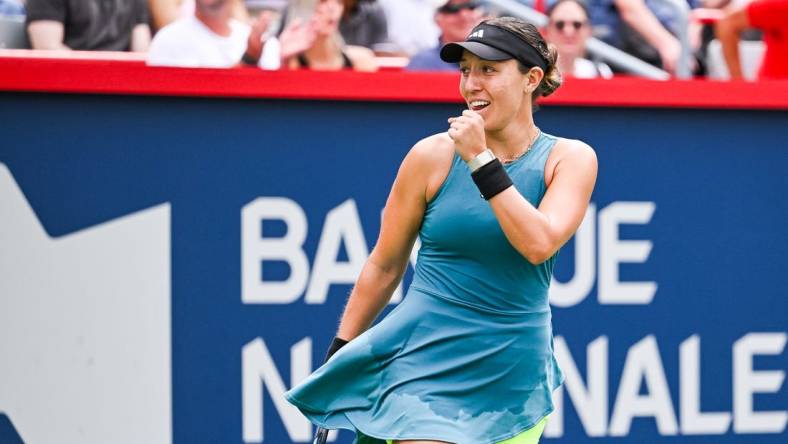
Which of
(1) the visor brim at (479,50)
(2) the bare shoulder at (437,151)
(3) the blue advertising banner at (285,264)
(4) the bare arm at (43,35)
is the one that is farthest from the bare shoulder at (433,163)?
(4) the bare arm at (43,35)

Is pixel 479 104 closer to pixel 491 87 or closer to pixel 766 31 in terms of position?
pixel 491 87

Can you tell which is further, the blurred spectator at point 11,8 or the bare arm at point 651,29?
the bare arm at point 651,29

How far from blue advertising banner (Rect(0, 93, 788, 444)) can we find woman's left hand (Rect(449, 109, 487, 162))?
6.03 ft

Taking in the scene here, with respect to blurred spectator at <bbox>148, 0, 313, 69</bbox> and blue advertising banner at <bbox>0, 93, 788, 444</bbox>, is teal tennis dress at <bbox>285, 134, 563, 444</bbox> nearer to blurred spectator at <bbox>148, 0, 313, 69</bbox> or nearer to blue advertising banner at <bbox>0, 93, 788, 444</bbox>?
blue advertising banner at <bbox>0, 93, 788, 444</bbox>

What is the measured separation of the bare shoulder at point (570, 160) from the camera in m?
3.49

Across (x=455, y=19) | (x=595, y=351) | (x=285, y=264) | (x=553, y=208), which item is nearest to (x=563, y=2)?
(x=455, y=19)

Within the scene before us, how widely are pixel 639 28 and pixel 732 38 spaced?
0.70 metres

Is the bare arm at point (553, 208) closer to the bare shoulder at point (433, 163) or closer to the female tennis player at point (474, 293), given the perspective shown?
the female tennis player at point (474, 293)

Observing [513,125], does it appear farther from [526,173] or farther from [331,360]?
[331,360]

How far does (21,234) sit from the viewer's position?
15.8 ft

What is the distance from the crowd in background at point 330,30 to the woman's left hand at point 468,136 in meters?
2.76

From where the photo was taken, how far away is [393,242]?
3.64 metres

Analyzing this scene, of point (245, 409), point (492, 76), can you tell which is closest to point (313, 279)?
point (245, 409)

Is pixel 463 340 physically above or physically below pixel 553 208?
below
